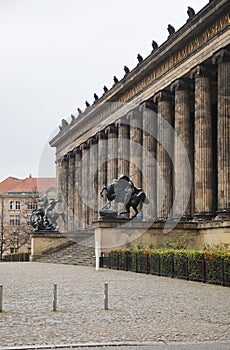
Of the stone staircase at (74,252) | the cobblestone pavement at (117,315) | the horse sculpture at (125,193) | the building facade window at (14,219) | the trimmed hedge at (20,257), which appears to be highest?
the building facade window at (14,219)

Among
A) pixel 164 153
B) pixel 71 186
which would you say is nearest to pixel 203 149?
pixel 164 153

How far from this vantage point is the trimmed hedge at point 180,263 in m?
22.3

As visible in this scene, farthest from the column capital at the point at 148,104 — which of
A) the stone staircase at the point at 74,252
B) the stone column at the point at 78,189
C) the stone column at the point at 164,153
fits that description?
the stone column at the point at 78,189

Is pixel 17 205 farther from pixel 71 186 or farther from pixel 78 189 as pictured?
pixel 78 189

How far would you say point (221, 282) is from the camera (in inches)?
864

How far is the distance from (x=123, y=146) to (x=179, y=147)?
13.2 metres

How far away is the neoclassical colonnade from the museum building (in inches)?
2.3

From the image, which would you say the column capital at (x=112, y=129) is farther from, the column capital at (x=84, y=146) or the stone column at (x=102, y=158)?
the column capital at (x=84, y=146)

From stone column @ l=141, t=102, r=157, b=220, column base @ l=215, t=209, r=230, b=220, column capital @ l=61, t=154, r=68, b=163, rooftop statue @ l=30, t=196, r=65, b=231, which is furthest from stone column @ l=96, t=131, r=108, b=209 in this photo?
column base @ l=215, t=209, r=230, b=220

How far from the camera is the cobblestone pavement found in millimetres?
11039

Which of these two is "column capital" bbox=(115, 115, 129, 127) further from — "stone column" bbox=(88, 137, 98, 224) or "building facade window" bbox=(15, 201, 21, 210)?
"building facade window" bbox=(15, 201, 21, 210)

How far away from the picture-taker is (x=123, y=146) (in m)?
53.4

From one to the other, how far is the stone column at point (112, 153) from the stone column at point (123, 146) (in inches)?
84.0

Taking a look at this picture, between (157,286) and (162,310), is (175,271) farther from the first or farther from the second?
(162,310)
